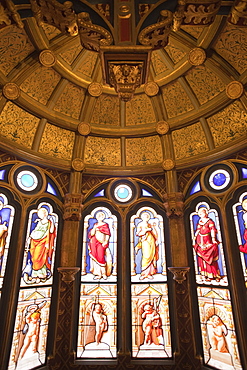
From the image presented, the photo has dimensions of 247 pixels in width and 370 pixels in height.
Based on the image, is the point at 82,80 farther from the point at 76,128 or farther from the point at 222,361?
the point at 222,361

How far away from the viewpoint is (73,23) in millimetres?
4105

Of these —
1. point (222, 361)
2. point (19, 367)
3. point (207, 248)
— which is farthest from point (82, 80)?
point (222, 361)

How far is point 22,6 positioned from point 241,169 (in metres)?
6.26

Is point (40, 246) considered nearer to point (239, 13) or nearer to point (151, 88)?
point (151, 88)

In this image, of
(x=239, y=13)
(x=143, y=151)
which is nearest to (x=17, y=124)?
(x=143, y=151)

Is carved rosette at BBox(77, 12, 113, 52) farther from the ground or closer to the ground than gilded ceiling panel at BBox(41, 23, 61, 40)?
closer to the ground

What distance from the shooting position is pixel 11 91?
20.4 ft

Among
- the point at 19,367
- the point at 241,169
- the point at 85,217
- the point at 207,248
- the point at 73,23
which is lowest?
the point at 19,367

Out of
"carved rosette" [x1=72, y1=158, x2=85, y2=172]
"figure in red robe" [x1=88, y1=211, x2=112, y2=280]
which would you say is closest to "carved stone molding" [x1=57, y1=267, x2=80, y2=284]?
"figure in red robe" [x1=88, y1=211, x2=112, y2=280]

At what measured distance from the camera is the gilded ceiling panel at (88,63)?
6.78 meters

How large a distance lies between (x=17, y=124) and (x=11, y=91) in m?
0.92

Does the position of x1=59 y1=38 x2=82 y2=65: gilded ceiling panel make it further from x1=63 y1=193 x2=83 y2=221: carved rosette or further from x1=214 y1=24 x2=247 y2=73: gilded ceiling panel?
x1=63 y1=193 x2=83 y2=221: carved rosette

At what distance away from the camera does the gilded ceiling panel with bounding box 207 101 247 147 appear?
6561mm

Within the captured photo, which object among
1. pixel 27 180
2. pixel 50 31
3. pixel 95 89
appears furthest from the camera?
pixel 95 89
